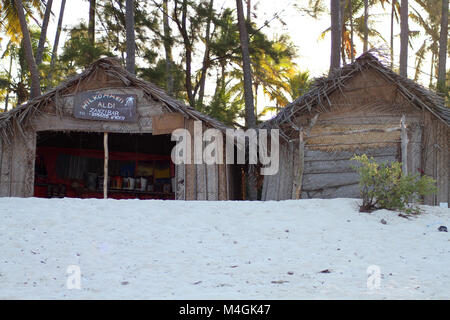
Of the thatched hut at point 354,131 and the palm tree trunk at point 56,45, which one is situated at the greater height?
the palm tree trunk at point 56,45

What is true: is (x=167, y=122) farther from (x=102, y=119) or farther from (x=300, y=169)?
(x=300, y=169)

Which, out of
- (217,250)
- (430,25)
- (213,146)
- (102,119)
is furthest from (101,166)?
(430,25)

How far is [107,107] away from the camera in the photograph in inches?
478

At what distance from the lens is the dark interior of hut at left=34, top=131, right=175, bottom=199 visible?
15.3m

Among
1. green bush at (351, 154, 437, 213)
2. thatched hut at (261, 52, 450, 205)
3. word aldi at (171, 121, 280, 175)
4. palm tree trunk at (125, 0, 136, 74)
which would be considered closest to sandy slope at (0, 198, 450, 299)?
green bush at (351, 154, 437, 213)

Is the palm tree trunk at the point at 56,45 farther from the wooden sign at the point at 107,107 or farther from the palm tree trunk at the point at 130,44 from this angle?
the wooden sign at the point at 107,107

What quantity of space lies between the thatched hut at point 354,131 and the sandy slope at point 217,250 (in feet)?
8.14

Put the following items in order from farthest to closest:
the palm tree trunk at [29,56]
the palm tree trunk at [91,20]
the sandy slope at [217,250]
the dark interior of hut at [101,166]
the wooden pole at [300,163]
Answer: the palm tree trunk at [91,20] → the palm tree trunk at [29,56] → the dark interior of hut at [101,166] → the wooden pole at [300,163] → the sandy slope at [217,250]

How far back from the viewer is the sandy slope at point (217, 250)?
5152 millimetres

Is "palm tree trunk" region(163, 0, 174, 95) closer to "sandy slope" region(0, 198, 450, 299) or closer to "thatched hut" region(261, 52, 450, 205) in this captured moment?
"thatched hut" region(261, 52, 450, 205)

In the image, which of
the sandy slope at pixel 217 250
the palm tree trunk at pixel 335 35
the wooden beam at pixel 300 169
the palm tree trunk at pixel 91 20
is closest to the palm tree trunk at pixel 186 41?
the palm tree trunk at pixel 91 20

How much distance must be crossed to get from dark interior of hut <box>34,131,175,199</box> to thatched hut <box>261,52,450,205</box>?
4.61 m

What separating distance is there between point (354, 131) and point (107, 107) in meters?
5.54
